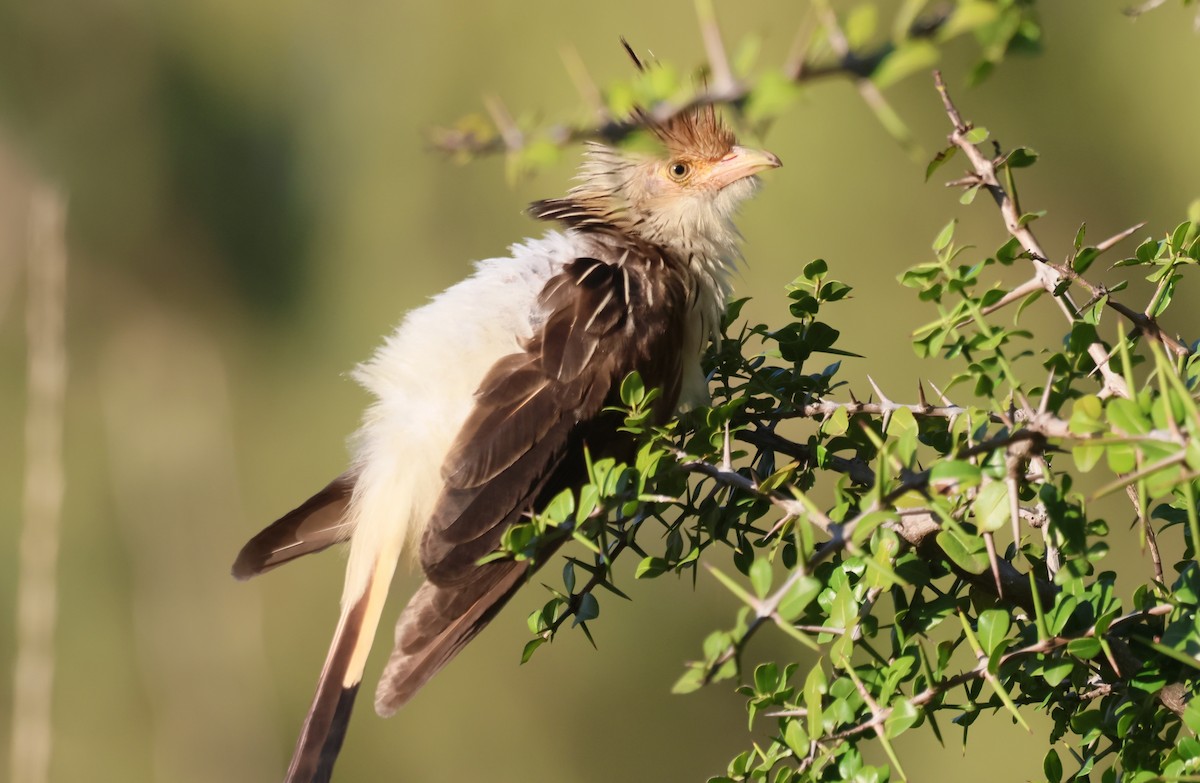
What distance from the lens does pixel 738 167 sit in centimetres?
286

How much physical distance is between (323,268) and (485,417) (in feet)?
17.9

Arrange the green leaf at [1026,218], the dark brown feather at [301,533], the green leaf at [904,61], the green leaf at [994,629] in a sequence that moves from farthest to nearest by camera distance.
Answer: the dark brown feather at [301,533] < the green leaf at [1026,218] < the green leaf at [994,629] < the green leaf at [904,61]

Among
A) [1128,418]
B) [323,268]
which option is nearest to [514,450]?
[1128,418]

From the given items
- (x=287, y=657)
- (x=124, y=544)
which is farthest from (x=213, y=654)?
(x=124, y=544)

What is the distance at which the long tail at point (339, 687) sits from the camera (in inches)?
84.0

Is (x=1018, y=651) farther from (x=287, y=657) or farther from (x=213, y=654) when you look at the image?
(x=287, y=657)

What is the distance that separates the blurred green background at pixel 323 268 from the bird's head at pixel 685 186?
6.33 ft

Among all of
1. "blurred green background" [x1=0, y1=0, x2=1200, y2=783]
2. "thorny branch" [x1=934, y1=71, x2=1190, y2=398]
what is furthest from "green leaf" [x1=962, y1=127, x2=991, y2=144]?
"blurred green background" [x1=0, y1=0, x2=1200, y2=783]

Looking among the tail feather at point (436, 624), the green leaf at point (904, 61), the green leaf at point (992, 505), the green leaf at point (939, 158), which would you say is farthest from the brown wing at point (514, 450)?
the green leaf at point (904, 61)

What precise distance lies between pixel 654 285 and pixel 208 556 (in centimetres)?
401

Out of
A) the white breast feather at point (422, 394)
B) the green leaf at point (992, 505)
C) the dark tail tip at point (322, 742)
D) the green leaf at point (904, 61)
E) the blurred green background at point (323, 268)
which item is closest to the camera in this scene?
the green leaf at point (904, 61)

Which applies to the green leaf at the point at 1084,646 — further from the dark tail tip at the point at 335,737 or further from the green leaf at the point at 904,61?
the dark tail tip at the point at 335,737

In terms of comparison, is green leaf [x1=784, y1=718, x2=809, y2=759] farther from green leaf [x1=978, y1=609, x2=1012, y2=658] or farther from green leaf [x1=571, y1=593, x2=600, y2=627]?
green leaf [x1=571, y1=593, x2=600, y2=627]

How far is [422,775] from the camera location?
5570mm
